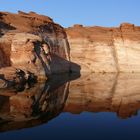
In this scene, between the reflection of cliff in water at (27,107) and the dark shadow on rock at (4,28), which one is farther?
the dark shadow on rock at (4,28)

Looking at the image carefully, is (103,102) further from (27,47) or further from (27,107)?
(27,47)

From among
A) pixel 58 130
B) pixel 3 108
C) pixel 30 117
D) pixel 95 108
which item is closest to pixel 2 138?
pixel 58 130

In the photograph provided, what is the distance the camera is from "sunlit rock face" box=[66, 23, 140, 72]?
68.1 metres

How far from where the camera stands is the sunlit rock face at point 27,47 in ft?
142

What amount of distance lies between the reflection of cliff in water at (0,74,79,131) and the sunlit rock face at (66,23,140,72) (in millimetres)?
36869

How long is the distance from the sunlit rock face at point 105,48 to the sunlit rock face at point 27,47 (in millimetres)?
6030

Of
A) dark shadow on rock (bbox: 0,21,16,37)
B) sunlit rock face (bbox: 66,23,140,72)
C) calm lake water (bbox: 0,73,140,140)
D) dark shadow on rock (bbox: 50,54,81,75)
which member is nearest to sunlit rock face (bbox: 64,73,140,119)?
calm lake water (bbox: 0,73,140,140)

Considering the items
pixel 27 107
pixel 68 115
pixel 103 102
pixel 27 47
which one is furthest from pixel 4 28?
pixel 68 115

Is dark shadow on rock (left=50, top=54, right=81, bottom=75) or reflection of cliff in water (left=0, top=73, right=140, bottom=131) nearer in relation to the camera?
reflection of cliff in water (left=0, top=73, right=140, bottom=131)

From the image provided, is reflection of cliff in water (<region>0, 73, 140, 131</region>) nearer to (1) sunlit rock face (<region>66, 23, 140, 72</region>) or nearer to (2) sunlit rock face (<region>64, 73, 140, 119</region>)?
(2) sunlit rock face (<region>64, 73, 140, 119</region>)

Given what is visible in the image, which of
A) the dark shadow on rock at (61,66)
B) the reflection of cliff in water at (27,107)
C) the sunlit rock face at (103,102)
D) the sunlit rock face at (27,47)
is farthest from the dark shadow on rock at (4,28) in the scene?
the reflection of cliff in water at (27,107)

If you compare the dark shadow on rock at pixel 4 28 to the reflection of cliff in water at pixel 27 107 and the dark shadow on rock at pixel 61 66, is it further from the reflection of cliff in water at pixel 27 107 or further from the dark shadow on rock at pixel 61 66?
the reflection of cliff in water at pixel 27 107

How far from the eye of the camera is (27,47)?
44656 mm

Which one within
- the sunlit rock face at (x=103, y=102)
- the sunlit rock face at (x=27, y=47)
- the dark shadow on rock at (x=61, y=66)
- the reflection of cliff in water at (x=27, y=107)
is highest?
the sunlit rock face at (x=27, y=47)
